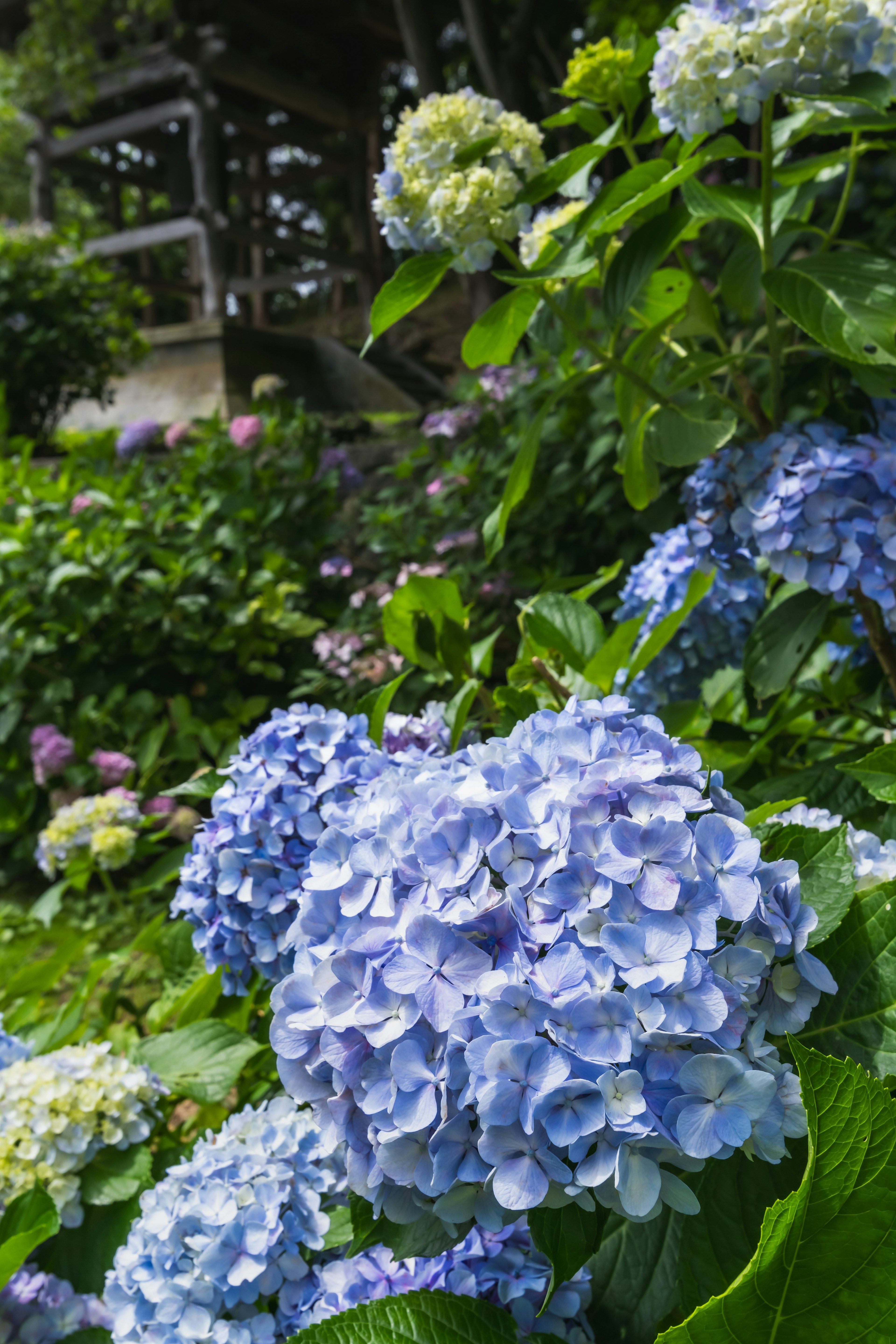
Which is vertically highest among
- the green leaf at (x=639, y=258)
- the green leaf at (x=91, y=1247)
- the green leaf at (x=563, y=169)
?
the green leaf at (x=563, y=169)

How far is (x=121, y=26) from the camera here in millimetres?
7188

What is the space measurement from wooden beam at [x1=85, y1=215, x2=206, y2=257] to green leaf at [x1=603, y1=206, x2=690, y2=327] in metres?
7.12

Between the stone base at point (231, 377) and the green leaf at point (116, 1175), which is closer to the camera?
the green leaf at point (116, 1175)

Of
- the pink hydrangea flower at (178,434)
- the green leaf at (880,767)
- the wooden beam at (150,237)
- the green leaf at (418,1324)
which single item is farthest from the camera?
the wooden beam at (150,237)

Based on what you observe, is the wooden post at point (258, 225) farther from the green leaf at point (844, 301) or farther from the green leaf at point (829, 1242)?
the green leaf at point (829, 1242)

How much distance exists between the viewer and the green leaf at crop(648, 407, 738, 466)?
3.75 ft

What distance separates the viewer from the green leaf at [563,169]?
3.98 feet

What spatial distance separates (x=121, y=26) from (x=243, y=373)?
2834mm

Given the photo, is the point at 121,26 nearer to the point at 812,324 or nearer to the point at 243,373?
the point at 243,373

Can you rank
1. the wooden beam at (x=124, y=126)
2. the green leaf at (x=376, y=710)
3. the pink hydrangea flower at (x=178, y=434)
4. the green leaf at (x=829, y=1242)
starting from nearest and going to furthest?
1. the green leaf at (x=829, y=1242)
2. the green leaf at (x=376, y=710)
3. the pink hydrangea flower at (x=178, y=434)
4. the wooden beam at (x=124, y=126)

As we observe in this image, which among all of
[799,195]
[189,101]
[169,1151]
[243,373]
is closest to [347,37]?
[189,101]

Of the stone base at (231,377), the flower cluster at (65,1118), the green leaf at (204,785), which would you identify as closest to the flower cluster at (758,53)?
the green leaf at (204,785)

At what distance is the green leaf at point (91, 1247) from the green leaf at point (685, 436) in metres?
1.07

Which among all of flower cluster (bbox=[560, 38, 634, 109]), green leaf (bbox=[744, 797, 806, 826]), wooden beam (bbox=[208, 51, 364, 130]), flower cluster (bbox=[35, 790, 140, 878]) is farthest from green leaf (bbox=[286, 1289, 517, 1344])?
wooden beam (bbox=[208, 51, 364, 130])
